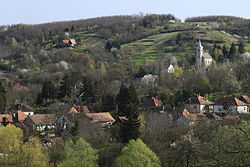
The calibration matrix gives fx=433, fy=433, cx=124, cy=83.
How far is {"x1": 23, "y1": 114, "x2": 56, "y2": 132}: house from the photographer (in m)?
40.8

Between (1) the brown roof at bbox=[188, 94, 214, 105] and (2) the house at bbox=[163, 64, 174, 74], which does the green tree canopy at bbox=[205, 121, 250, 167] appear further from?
(2) the house at bbox=[163, 64, 174, 74]

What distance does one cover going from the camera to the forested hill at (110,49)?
7362 cm

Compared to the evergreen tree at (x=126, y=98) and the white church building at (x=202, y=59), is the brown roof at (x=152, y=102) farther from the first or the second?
the white church building at (x=202, y=59)

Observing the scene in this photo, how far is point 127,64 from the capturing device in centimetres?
7694

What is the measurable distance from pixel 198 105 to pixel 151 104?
16.8 ft

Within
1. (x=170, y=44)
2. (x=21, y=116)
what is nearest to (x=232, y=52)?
(x=170, y=44)

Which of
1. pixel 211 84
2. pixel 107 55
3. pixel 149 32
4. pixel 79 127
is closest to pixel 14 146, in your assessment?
pixel 79 127

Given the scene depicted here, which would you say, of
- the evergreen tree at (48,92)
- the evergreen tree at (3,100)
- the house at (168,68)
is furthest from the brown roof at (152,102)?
the house at (168,68)

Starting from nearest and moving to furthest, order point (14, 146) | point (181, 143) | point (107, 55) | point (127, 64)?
1. point (181, 143)
2. point (14, 146)
3. point (127, 64)
4. point (107, 55)

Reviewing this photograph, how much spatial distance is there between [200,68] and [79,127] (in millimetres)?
34389

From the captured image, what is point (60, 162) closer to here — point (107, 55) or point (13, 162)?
point (13, 162)

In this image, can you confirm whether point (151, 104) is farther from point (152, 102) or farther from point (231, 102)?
point (231, 102)

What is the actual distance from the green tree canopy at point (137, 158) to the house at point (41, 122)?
51.9 ft

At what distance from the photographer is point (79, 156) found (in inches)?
1038
